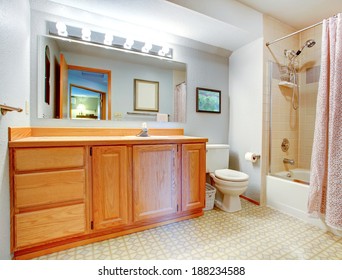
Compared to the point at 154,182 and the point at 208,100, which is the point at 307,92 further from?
the point at 154,182

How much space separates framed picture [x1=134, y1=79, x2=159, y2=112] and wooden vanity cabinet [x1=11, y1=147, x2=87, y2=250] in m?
0.98

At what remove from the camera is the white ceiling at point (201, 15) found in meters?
1.64

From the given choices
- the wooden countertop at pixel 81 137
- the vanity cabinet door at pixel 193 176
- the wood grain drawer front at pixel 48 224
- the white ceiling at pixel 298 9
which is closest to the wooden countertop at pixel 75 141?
the wooden countertop at pixel 81 137

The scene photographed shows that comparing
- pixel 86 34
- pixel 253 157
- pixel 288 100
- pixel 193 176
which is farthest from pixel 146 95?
pixel 288 100

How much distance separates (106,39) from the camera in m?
1.94

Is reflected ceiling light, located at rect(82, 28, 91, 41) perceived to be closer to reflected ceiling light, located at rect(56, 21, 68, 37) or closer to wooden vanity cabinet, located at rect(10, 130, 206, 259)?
reflected ceiling light, located at rect(56, 21, 68, 37)

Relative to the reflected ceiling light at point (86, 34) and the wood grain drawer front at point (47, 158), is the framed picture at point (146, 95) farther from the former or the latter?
the wood grain drawer front at point (47, 158)

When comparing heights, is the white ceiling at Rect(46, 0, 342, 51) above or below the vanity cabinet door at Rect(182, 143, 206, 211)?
above

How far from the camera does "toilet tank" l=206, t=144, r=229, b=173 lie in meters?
2.25

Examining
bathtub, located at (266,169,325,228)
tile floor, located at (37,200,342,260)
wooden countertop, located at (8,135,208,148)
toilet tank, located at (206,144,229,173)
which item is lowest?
tile floor, located at (37,200,342,260)

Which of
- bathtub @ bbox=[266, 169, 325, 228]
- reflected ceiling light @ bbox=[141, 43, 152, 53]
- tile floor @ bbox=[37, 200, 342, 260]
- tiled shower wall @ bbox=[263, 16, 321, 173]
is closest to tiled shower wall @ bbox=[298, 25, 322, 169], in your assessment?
tiled shower wall @ bbox=[263, 16, 321, 173]
